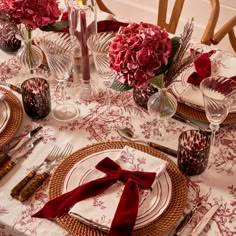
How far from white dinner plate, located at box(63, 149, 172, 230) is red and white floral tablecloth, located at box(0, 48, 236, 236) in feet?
0.20

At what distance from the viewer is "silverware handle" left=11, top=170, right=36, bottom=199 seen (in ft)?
3.59

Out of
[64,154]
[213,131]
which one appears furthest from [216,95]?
[64,154]

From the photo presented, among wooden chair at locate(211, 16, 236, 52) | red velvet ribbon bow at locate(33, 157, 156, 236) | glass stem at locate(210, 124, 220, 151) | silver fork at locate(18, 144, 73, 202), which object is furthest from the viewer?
wooden chair at locate(211, 16, 236, 52)

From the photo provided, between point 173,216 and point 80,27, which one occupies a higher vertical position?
point 80,27

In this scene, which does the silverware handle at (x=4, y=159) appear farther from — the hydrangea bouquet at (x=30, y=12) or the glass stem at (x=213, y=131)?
the glass stem at (x=213, y=131)

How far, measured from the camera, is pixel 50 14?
135 cm

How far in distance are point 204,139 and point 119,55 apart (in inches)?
11.6

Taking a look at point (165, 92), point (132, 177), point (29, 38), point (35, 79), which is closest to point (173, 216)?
point (132, 177)

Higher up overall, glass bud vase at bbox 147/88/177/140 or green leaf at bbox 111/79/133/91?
green leaf at bbox 111/79/133/91

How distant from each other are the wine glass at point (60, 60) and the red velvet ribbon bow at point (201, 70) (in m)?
0.35

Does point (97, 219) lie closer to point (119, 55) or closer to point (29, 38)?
point (119, 55)

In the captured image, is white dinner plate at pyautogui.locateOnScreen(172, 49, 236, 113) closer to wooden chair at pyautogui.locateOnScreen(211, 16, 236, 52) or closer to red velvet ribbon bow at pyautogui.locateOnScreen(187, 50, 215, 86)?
red velvet ribbon bow at pyautogui.locateOnScreen(187, 50, 215, 86)

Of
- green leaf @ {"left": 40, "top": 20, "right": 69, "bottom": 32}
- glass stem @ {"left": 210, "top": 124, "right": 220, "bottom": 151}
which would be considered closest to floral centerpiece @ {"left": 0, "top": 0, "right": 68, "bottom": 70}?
green leaf @ {"left": 40, "top": 20, "right": 69, "bottom": 32}

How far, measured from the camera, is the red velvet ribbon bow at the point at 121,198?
989 millimetres
